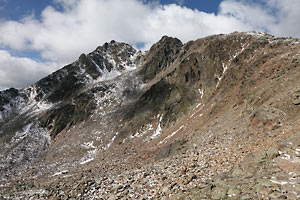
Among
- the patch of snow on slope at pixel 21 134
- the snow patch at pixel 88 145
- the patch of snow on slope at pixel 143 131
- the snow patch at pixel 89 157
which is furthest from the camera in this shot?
the patch of snow on slope at pixel 21 134

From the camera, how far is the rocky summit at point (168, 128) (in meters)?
10.8

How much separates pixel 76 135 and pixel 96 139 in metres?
8.51

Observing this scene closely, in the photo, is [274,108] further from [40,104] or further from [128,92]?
[40,104]

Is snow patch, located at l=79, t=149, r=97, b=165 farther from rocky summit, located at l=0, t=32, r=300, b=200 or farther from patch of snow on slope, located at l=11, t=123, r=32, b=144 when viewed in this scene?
patch of snow on slope, located at l=11, t=123, r=32, b=144

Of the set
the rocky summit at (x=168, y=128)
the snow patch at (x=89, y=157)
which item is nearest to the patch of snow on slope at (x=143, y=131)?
the rocky summit at (x=168, y=128)

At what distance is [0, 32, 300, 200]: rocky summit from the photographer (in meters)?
10.8

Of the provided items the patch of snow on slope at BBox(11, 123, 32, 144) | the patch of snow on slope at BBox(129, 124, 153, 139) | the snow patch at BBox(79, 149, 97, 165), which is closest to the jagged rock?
the patch of snow on slope at BBox(129, 124, 153, 139)

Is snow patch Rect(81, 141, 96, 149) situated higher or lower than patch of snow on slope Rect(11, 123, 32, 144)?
lower

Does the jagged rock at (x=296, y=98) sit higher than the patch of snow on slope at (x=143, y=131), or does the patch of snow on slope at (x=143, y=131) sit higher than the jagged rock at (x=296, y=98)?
the jagged rock at (x=296, y=98)

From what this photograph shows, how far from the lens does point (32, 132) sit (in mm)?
55469

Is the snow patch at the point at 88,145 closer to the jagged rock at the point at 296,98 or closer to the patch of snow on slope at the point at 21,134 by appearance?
→ the patch of snow on slope at the point at 21,134

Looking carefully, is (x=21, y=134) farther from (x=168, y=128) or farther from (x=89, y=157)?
(x=168, y=128)

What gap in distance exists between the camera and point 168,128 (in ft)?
118

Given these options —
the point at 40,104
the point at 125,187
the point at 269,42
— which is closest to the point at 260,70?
the point at 269,42
